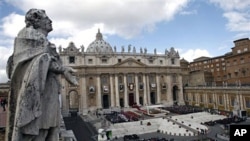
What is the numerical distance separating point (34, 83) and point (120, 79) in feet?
171

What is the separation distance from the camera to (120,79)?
55344 millimetres

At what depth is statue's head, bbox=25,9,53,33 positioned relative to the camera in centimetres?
364

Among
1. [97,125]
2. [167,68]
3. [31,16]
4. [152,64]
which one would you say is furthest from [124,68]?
[31,16]

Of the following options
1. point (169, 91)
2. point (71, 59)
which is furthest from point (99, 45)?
point (169, 91)

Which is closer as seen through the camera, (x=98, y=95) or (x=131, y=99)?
(x=98, y=95)

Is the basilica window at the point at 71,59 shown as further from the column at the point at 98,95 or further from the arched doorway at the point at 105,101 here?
the arched doorway at the point at 105,101

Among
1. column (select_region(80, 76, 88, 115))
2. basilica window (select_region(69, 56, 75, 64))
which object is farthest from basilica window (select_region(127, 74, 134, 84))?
basilica window (select_region(69, 56, 75, 64))

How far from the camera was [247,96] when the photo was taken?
39.6m

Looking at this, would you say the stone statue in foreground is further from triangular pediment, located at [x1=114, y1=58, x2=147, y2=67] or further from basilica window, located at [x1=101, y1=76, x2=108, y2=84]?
triangular pediment, located at [x1=114, y1=58, x2=147, y2=67]

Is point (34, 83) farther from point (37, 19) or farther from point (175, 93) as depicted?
point (175, 93)

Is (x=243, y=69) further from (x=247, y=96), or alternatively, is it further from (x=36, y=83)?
(x=36, y=83)

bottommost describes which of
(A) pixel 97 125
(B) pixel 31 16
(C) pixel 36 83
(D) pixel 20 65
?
(A) pixel 97 125

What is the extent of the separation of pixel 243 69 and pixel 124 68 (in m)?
26.5

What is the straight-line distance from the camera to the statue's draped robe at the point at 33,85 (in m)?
3.11
